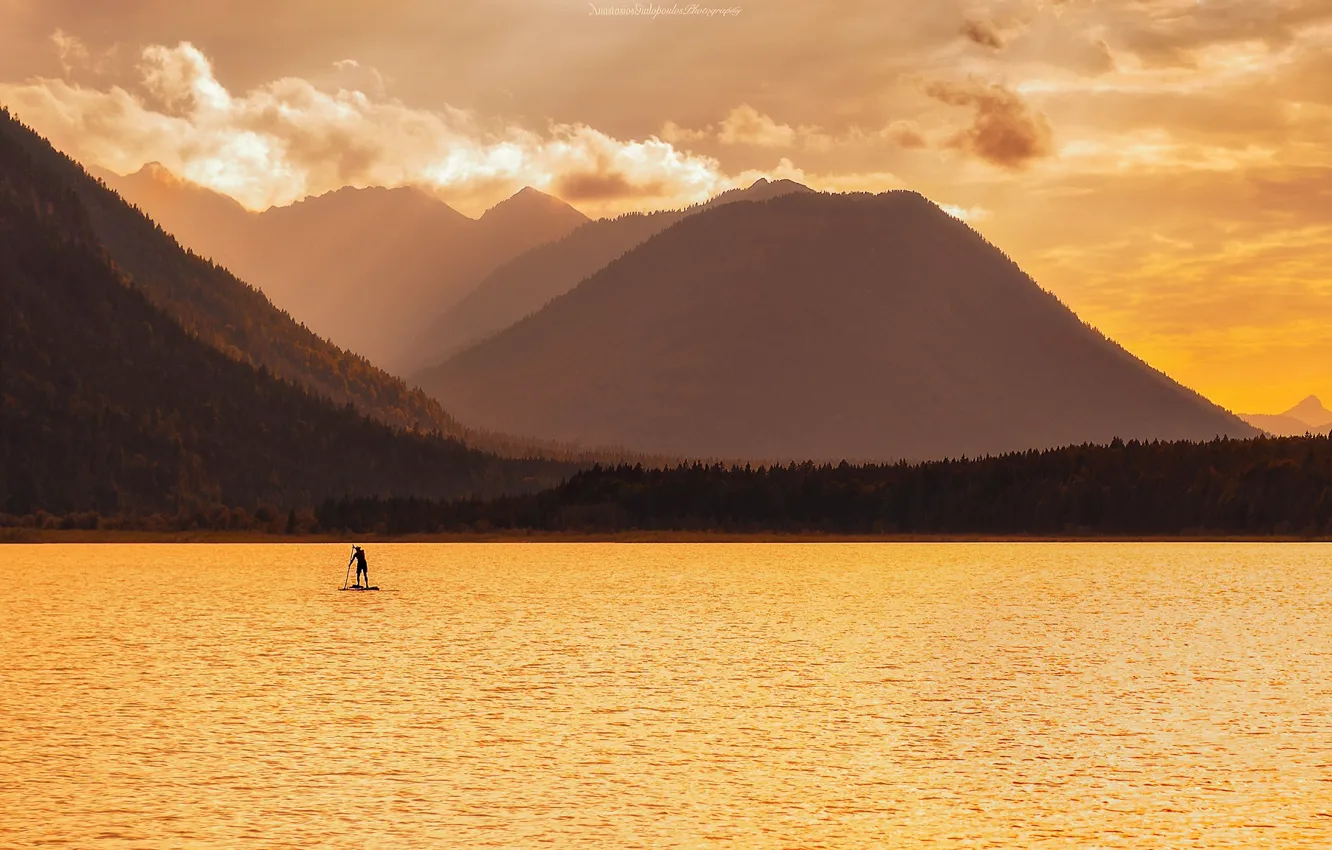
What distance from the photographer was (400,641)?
244ft

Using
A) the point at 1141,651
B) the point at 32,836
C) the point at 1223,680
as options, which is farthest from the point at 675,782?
the point at 1141,651

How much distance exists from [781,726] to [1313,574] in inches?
4538

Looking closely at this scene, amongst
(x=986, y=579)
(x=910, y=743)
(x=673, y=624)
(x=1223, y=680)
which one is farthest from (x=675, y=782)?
(x=986, y=579)

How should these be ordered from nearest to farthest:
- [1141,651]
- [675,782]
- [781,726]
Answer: [675,782] < [781,726] < [1141,651]

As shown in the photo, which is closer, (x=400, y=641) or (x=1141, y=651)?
(x=1141, y=651)

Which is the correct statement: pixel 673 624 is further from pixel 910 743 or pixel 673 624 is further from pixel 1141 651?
pixel 910 743

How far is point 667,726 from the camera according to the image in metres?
45.1

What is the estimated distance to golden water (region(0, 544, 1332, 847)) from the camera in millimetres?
31781

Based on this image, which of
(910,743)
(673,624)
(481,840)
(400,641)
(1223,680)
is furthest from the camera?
(673,624)

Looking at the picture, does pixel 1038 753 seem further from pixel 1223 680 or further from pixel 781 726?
pixel 1223 680

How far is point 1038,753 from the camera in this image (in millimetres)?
40250

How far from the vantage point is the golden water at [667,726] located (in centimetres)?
3178

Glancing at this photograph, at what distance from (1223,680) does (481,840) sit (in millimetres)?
35344

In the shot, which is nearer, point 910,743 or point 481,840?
point 481,840
